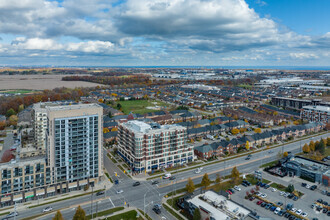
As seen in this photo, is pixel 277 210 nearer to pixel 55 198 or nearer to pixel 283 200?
pixel 283 200

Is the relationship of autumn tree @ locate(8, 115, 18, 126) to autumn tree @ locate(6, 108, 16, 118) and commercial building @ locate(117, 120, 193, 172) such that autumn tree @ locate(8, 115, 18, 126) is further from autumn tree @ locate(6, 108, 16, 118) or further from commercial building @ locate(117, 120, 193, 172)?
commercial building @ locate(117, 120, 193, 172)

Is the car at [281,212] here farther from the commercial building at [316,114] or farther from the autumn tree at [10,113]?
the autumn tree at [10,113]

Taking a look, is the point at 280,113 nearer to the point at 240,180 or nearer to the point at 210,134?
the point at 210,134

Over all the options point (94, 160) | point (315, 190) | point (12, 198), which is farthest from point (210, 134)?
point (12, 198)

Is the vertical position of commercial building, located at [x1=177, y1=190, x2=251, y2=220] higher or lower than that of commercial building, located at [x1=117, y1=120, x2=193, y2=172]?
lower

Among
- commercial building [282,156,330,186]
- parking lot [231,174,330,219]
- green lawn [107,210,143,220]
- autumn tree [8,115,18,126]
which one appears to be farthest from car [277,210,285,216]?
autumn tree [8,115,18,126]

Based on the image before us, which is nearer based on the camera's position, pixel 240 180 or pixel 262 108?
pixel 240 180

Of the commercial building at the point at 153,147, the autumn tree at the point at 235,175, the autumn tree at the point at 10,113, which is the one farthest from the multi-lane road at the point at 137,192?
the autumn tree at the point at 10,113
